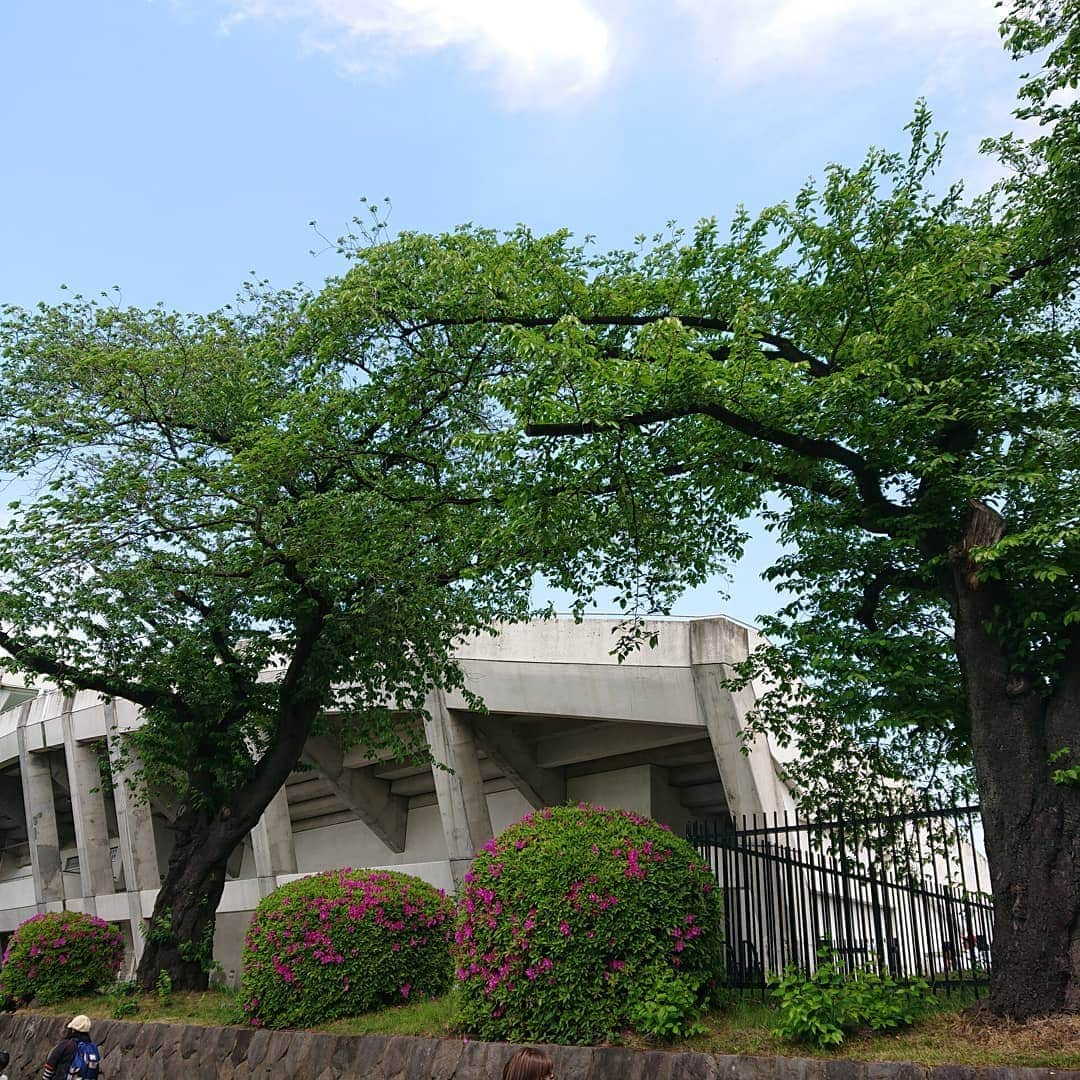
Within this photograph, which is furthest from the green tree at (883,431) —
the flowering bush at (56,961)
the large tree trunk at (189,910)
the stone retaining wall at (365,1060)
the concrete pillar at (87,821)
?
the concrete pillar at (87,821)

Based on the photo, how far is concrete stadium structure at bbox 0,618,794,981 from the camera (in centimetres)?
1967

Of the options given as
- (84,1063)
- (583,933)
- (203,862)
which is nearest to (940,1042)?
(583,933)

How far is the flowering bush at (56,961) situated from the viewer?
1728 cm

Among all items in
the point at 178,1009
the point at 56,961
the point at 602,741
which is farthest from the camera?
the point at 602,741

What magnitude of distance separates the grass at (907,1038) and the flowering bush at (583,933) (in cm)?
34

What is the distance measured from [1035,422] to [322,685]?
34.2ft

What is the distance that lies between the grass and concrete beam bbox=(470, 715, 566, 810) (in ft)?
45.6

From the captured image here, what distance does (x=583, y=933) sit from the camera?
355 inches

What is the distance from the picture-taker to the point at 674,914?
9.16 meters

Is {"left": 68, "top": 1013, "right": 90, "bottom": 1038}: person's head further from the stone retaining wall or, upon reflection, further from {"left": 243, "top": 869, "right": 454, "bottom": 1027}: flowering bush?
{"left": 243, "top": 869, "right": 454, "bottom": 1027}: flowering bush

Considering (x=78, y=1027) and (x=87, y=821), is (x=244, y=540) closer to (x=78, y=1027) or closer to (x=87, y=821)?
(x=78, y=1027)

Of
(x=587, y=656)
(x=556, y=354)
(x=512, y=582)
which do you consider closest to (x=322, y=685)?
(x=512, y=582)

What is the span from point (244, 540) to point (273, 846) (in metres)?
15.8

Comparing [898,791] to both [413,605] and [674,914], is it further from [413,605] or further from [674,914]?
[413,605]
